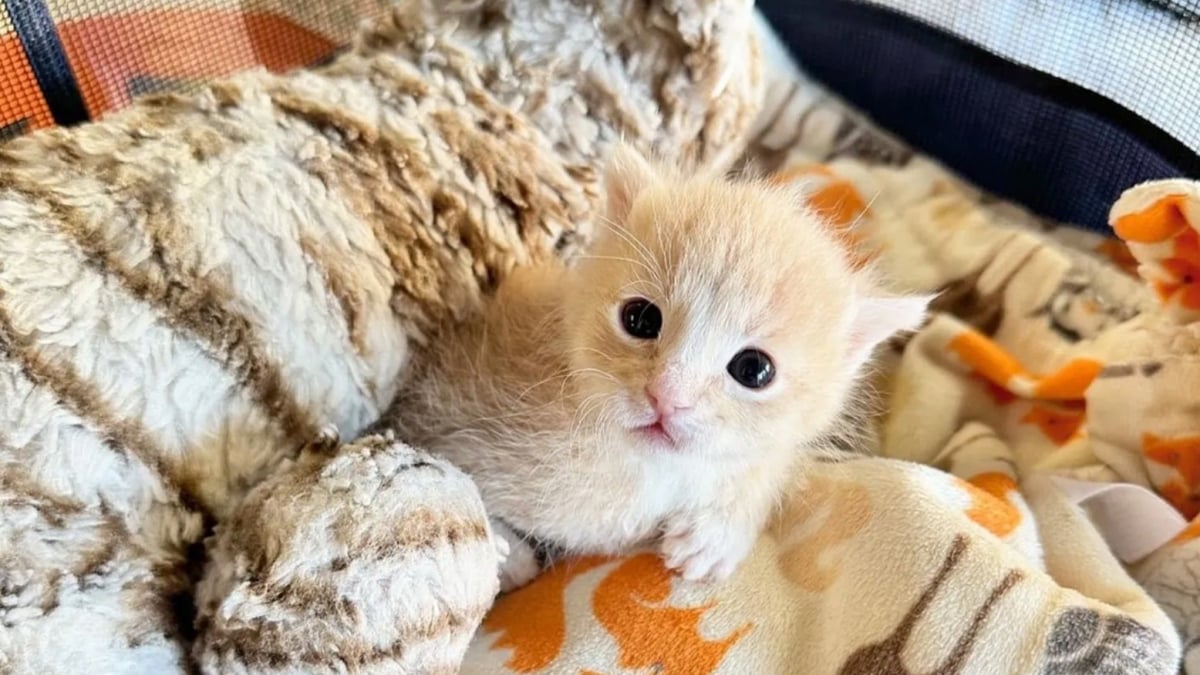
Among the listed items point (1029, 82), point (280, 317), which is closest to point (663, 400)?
point (280, 317)

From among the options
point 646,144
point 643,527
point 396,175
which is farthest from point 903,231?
point 396,175

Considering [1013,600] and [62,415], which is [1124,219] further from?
[62,415]

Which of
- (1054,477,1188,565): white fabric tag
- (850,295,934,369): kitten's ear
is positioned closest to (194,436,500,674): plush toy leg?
(850,295,934,369): kitten's ear

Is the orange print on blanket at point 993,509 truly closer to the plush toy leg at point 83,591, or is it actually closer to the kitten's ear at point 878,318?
the kitten's ear at point 878,318

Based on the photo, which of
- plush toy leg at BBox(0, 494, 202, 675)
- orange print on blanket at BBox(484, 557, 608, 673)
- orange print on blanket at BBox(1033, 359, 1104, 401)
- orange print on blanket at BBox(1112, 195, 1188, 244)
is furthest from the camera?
orange print on blanket at BBox(1033, 359, 1104, 401)

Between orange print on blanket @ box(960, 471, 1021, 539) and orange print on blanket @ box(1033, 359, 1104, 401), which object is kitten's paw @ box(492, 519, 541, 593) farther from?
orange print on blanket @ box(1033, 359, 1104, 401)

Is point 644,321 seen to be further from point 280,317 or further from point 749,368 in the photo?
point 280,317

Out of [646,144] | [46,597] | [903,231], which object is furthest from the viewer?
[903,231]
